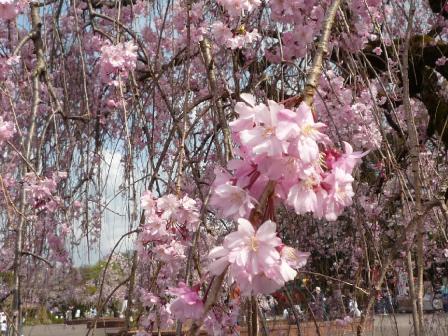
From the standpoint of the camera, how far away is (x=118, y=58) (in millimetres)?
2070

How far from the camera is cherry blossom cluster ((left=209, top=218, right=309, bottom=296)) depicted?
660 millimetres

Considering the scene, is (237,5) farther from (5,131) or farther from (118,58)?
(5,131)

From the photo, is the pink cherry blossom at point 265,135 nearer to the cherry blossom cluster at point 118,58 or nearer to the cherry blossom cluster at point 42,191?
the cherry blossom cluster at point 118,58

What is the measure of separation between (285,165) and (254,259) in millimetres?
111

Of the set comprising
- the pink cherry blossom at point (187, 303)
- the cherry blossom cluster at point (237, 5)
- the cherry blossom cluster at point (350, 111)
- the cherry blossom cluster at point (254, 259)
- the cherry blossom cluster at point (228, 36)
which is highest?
the cherry blossom cluster at point (228, 36)

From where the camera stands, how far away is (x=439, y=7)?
3994 mm

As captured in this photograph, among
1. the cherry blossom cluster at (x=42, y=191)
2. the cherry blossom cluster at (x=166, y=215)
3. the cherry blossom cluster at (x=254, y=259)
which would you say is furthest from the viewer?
the cherry blossom cluster at (x=42, y=191)

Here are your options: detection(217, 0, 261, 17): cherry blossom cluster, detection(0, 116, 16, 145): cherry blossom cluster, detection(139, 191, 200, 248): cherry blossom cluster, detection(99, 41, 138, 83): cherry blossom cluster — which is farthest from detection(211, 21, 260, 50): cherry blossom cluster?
detection(0, 116, 16, 145): cherry blossom cluster

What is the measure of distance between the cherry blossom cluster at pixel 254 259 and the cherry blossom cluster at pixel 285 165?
0.12ft

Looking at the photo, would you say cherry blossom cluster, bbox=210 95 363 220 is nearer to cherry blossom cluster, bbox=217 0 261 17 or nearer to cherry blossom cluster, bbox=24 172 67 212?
cherry blossom cluster, bbox=217 0 261 17

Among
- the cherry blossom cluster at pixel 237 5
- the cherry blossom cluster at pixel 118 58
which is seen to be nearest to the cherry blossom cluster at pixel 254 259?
the cherry blossom cluster at pixel 237 5

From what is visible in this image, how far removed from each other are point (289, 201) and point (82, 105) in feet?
7.60

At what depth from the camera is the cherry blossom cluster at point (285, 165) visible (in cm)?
68

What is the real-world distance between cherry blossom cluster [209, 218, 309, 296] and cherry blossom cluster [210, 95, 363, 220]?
0.04 meters
